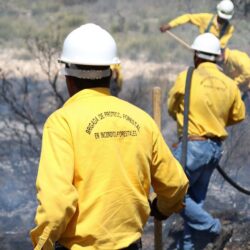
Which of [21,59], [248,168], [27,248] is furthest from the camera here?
[21,59]

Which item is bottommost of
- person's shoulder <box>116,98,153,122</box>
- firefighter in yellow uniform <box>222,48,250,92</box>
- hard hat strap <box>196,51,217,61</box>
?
firefighter in yellow uniform <box>222,48,250,92</box>

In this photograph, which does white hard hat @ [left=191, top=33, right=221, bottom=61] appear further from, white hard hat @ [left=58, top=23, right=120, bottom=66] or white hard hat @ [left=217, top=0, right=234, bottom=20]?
white hard hat @ [left=217, top=0, right=234, bottom=20]

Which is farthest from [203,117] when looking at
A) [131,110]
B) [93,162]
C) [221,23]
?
[221,23]

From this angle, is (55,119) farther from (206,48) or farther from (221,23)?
(221,23)

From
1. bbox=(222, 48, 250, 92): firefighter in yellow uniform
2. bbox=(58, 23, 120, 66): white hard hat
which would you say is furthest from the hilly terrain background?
bbox=(58, 23, 120, 66): white hard hat

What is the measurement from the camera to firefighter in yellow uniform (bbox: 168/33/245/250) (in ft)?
16.8

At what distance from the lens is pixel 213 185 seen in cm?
789

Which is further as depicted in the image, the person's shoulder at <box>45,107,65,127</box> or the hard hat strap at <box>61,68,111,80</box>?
the hard hat strap at <box>61,68,111,80</box>

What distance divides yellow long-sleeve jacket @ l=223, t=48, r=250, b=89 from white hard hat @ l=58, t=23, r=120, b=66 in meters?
5.85

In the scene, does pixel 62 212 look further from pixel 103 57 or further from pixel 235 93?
pixel 235 93

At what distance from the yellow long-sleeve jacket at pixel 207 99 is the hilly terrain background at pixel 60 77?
4.09ft

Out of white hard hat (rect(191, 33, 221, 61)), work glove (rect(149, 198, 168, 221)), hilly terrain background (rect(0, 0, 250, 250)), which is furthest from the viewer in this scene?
hilly terrain background (rect(0, 0, 250, 250))

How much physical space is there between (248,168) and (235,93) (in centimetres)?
276

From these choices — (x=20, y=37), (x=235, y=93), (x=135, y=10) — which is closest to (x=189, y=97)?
(x=235, y=93)
